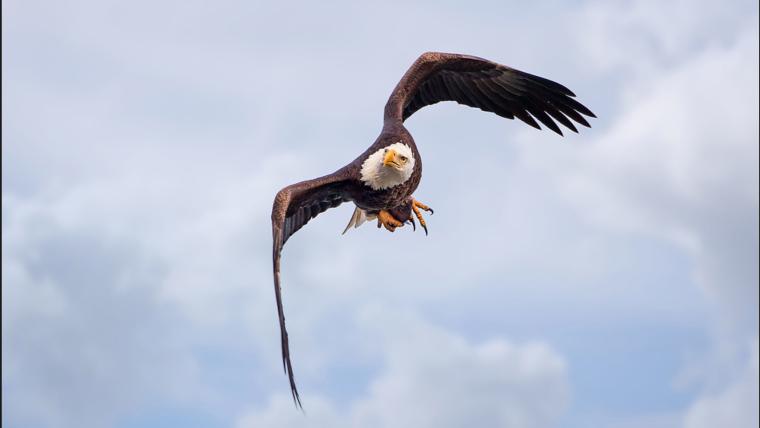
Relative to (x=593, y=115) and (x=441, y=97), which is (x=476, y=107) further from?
(x=593, y=115)

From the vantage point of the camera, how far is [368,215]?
1512 centimetres

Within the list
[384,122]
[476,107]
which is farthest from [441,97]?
[384,122]

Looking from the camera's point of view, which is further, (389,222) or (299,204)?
(389,222)

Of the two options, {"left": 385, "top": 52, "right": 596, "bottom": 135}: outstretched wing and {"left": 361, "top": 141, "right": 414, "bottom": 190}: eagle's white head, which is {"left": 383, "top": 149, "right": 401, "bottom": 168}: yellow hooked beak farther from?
{"left": 385, "top": 52, "right": 596, "bottom": 135}: outstretched wing

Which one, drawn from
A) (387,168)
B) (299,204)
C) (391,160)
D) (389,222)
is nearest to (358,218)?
(389,222)

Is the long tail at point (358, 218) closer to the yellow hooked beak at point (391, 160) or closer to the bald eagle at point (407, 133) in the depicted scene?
the bald eagle at point (407, 133)

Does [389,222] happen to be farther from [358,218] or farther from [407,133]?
[407,133]

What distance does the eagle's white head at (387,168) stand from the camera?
1380cm

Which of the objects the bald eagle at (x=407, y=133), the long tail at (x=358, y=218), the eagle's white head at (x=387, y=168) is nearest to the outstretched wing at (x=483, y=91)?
the bald eagle at (x=407, y=133)

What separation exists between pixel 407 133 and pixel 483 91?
188 cm

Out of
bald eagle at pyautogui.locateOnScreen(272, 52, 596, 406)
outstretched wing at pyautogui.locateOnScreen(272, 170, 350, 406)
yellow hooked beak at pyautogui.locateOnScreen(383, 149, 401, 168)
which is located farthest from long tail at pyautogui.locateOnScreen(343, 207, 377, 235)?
yellow hooked beak at pyautogui.locateOnScreen(383, 149, 401, 168)

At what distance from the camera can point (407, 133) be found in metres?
14.5

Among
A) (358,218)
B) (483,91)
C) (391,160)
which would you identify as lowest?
(391,160)

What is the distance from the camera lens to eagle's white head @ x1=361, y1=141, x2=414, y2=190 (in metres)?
13.8
